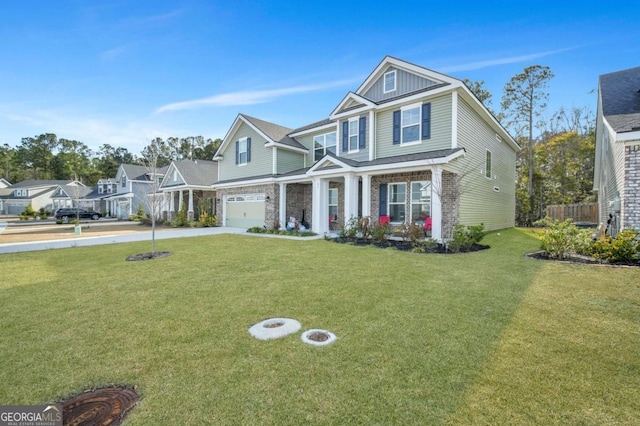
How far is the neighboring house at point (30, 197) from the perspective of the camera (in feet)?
142

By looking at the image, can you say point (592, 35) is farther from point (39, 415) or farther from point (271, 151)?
point (39, 415)

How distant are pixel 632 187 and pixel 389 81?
9.69 meters

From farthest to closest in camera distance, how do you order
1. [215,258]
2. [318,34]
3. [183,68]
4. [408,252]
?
1. [183,68]
2. [318,34]
3. [408,252]
4. [215,258]

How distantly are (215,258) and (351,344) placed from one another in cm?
620

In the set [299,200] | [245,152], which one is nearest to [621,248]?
[299,200]

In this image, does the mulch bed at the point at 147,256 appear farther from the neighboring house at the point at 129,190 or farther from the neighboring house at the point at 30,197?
the neighboring house at the point at 30,197

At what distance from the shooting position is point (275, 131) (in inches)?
744

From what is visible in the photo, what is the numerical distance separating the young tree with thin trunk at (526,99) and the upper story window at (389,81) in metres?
17.1

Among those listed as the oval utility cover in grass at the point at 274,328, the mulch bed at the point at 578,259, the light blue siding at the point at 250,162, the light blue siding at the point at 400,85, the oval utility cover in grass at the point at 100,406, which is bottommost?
the oval utility cover in grass at the point at 100,406

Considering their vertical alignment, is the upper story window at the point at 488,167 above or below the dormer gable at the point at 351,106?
below

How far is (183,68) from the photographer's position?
14430mm

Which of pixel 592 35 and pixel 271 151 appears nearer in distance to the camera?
pixel 592 35

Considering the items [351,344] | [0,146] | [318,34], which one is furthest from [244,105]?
[0,146]

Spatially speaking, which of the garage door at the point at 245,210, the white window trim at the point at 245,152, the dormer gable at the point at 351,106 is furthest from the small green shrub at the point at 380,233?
the white window trim at the point at 245,152
